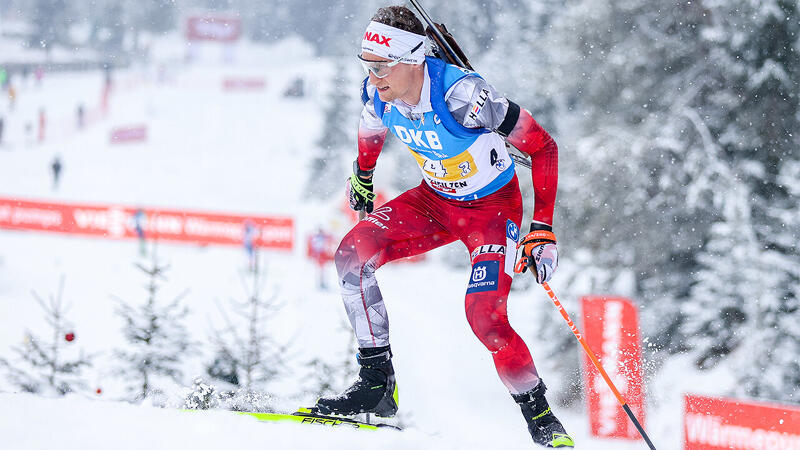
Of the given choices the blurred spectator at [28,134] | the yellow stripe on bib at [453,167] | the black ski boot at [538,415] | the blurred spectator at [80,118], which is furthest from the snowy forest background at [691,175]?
the blurred spectator at [80,118]

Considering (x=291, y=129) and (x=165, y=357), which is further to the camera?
(x=291, y=129)

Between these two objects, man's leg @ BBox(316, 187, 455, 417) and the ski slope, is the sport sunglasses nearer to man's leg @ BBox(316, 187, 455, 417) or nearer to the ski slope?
man's leg @ BBox(316, 187, 455, 417)

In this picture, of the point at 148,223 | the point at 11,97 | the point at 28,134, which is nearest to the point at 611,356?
the point at 148,223

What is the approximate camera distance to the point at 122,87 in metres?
61.0

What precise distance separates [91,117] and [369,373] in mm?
54548

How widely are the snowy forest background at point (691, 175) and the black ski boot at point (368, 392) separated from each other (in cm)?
981

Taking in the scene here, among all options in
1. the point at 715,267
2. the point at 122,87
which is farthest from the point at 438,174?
the point at 122,87

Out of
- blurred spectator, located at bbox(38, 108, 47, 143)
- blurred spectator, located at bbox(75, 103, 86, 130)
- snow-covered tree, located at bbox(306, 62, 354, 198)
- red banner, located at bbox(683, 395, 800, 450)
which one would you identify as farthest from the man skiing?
blurred spectator, located at bbox(75, 103, 86, 130)

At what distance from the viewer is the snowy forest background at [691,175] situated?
12547 mm

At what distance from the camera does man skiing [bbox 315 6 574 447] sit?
380 cm

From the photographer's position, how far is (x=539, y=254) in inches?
150

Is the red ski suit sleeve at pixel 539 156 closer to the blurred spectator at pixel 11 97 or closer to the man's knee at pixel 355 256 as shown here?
the man's knee at pixel 355 256

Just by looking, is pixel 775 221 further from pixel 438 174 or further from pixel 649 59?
pixel 438 174

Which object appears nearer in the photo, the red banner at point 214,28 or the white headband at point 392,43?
the white headband at point 392,43
